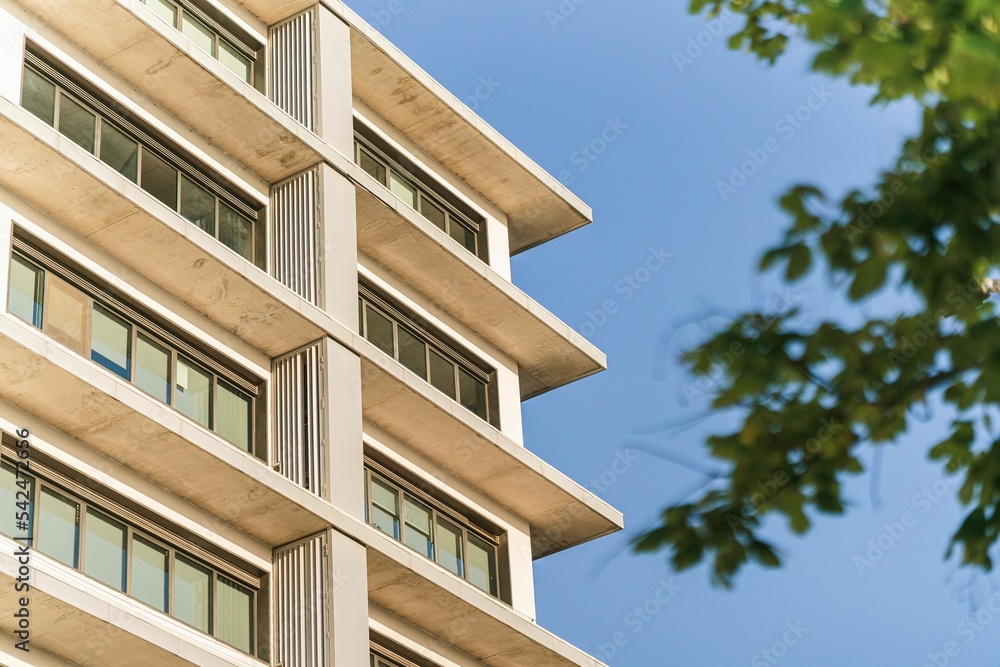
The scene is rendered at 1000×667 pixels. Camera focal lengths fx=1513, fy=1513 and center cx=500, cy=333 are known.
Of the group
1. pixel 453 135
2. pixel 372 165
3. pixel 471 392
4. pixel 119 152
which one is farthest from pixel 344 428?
pixel 453 135

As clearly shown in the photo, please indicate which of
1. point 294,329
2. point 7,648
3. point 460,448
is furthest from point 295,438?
point 7,648

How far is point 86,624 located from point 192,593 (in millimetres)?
3078

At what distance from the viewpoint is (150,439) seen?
21562 millimetres

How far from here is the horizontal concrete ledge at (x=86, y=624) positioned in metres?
18.7

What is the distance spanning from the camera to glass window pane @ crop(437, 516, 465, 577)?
91.6 ft

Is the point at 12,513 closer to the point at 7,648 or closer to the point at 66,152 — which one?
the point at 7,648

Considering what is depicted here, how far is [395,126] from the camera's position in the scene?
31766mm

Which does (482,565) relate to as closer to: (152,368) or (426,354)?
(426,354)

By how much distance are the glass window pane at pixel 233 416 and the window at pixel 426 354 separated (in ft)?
13.3

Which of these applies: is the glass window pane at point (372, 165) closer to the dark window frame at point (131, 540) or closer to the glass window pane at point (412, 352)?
the glass window pane at point (412, 352)

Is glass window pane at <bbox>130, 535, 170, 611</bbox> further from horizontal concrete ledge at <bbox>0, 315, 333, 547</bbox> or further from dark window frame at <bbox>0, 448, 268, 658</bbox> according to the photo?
horizontal concrete ledge at <bbox>0, 315, 333, 547</bbox>

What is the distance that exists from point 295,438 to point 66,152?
5.97 meters

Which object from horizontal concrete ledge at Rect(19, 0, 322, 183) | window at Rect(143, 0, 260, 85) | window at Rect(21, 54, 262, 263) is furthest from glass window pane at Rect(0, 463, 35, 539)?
window at Rect(143, 0, 260, 85)

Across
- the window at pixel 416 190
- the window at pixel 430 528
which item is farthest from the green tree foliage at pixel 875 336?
the window at pixel 416 190
